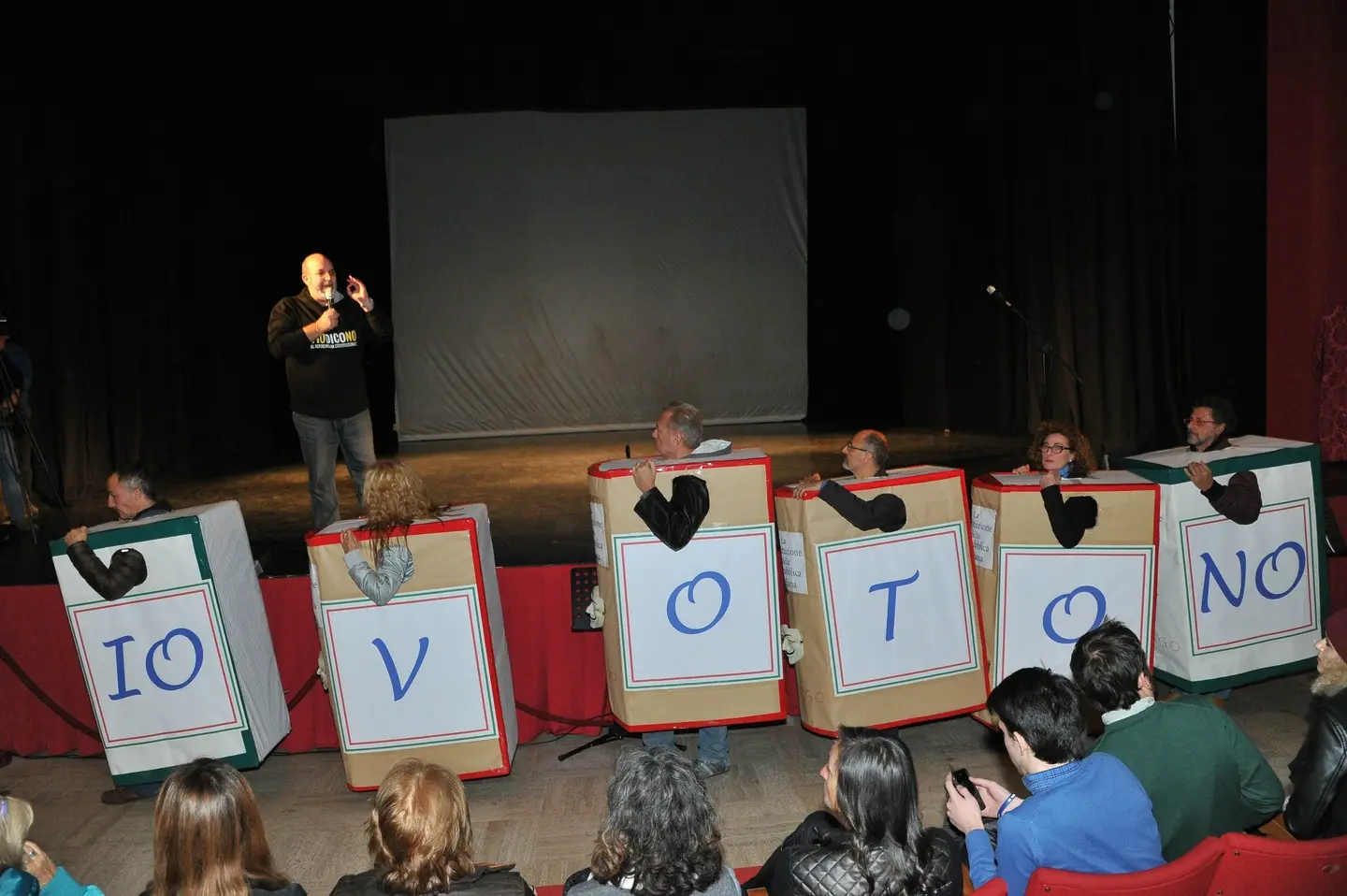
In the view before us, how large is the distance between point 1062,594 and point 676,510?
55.1 inches

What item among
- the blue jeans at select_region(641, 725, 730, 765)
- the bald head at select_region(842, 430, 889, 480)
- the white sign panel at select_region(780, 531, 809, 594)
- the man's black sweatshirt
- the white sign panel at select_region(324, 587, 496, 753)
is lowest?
the blue jeans at select_region(641, 725, 730, 765)

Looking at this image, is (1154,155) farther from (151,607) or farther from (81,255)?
(81,255)

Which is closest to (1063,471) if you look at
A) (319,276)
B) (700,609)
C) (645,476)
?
(700,609)

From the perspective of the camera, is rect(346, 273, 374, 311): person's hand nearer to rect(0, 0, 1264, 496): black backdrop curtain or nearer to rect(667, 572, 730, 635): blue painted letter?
rect(667, 572, 730, 635): blue painted letter

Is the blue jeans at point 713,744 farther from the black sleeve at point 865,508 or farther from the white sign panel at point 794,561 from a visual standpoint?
the black sleeve at point 865,508

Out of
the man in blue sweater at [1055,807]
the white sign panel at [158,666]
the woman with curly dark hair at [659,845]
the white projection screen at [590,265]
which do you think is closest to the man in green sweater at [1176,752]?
the man in blue sweater at [1055,807]

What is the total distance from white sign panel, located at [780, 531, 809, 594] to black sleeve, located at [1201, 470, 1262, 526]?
58.0 inches

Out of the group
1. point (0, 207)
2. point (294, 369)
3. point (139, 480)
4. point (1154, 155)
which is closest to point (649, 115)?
point (1154, 155)

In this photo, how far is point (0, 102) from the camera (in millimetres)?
7375

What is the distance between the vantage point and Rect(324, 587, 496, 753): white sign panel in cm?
380

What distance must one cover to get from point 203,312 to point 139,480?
6.44m

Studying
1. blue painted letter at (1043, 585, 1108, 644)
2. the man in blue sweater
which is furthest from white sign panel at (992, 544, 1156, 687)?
the man in blue sweater

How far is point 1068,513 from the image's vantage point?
3855 millimetres

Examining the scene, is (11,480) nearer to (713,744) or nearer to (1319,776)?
(713,744)
